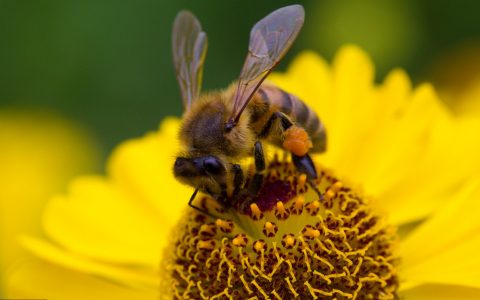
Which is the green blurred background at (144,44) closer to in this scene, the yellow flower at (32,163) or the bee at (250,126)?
the yellow flower at (32,163)

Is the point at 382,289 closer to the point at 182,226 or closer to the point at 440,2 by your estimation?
the point at 182,226

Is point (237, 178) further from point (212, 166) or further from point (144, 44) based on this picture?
Answer: point (144, 44)

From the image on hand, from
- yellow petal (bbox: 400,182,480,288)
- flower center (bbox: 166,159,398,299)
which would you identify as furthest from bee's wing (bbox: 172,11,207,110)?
yellow petal (bbox: 400,182,480,288)

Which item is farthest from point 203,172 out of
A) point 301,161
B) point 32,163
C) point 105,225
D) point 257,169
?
point 32,163

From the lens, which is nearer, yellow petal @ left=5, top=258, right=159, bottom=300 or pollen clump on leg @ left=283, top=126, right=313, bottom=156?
pollen clump on leg @ left=283, top=126, right=313, bottom=156

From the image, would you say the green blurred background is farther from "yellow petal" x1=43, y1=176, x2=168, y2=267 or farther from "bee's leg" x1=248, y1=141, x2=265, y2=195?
"bee's leg" x1=248, y1=141, x2=265, y2=195

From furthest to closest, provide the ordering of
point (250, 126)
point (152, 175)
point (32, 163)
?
point (32, 163)
point (152, 175)
point (250, 126)

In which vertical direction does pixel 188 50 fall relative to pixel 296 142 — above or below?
above
